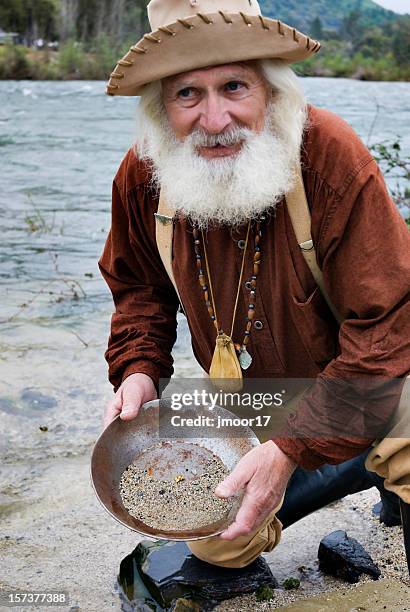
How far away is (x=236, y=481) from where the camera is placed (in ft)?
6.88

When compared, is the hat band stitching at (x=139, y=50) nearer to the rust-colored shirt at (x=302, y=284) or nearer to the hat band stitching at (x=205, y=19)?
the hat band stitching at (x=205, y=19)

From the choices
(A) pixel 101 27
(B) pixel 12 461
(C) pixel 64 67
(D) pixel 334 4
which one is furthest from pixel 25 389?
(C) pixel 64 67

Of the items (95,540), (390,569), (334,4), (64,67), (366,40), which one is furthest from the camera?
(64,67)

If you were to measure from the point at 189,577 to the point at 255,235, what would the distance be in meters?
1.01

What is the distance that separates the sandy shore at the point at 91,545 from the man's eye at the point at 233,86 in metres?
1.41

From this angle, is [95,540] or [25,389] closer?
[95,540]

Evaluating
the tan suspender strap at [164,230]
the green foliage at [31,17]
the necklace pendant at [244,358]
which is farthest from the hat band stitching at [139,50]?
the green foliage at [31,17]

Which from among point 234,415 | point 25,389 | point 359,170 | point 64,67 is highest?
point 359,170

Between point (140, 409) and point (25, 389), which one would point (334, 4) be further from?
point (140, 409)

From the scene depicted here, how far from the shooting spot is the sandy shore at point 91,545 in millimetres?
2545

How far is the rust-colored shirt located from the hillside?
1296mm

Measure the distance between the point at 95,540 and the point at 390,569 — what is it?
94cm

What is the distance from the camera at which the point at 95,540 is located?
2826 mm

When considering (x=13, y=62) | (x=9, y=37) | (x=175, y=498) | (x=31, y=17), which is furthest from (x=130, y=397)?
(x=9, y=37)
